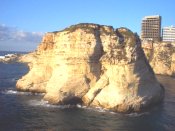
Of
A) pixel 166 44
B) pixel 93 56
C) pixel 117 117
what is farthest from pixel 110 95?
pixel 166 44

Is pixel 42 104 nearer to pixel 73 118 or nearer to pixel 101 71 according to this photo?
pixel 73 118

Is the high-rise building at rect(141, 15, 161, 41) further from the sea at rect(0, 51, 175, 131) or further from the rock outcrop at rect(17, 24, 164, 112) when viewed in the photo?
the sea at rect(0, 51, 175, 131)

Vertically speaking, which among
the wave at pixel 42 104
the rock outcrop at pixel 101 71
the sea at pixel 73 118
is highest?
the rock outcrop at pixel 101 71

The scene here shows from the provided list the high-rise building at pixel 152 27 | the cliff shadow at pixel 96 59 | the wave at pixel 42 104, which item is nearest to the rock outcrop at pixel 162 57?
the high-rise building at pixel 152 27

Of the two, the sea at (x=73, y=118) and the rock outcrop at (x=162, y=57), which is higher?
the rock outcrop at (x=162, y=57)

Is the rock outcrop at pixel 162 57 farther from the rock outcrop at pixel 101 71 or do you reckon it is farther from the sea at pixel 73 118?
the sea at pixel 73 118

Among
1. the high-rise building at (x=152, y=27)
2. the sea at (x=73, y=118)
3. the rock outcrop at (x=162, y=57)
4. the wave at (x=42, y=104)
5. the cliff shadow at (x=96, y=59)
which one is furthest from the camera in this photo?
the high-rise building at (x=152, y=27)

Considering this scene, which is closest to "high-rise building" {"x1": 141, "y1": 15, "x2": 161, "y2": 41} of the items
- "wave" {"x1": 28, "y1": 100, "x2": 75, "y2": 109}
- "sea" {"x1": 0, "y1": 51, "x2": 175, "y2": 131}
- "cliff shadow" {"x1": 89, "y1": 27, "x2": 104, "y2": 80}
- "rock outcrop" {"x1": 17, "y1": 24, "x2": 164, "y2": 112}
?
"rock outcrop" {"x1": 17, "y1": 24, "x2": 164, "y2": 112}
